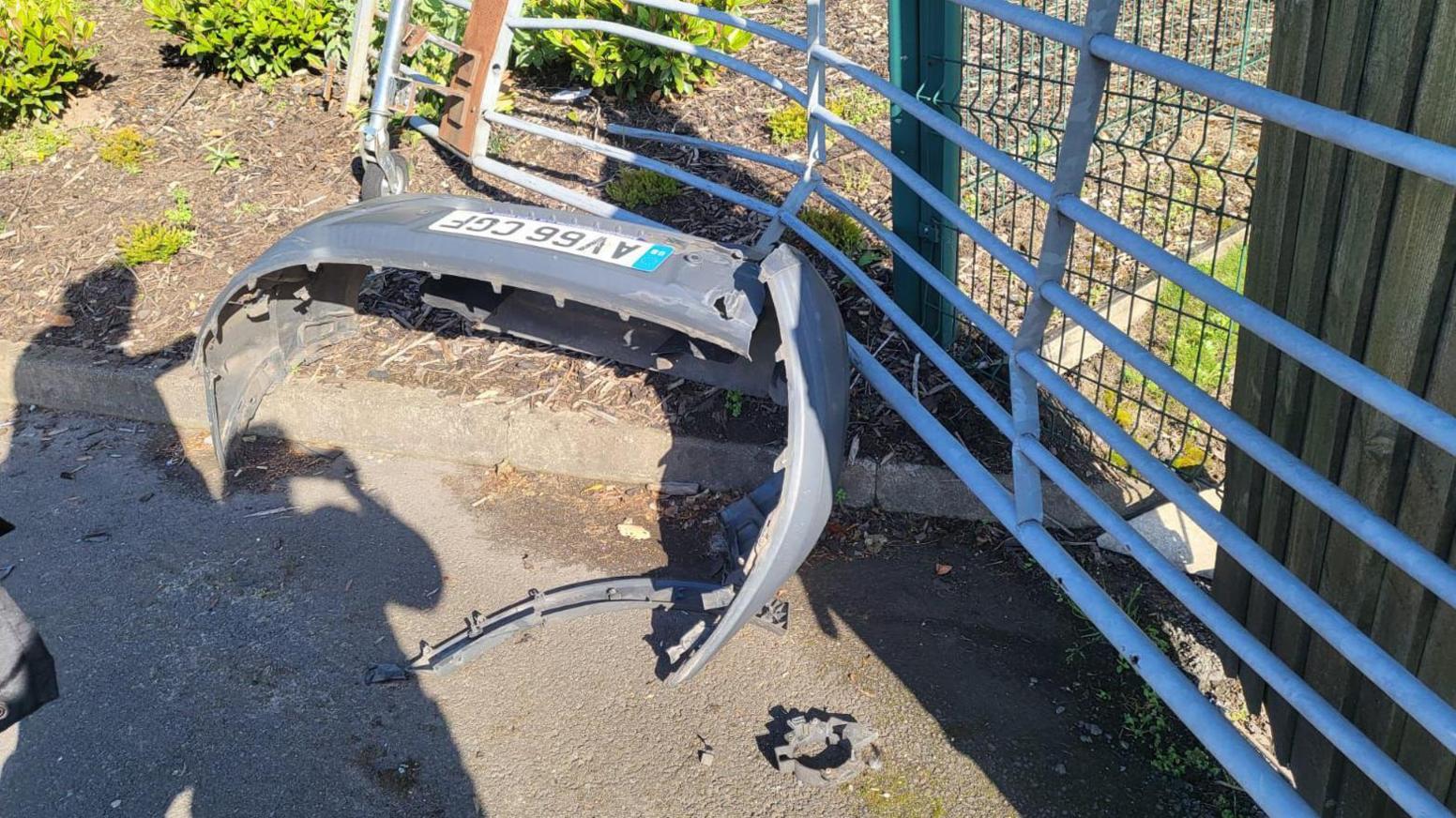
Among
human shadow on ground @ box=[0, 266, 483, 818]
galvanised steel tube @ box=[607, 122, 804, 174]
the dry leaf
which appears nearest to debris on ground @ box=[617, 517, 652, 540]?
the dry leaf

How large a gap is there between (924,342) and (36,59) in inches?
233

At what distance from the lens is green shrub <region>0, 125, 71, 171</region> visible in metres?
7.04

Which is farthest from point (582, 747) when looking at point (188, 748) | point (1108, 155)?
point (1108, 155)

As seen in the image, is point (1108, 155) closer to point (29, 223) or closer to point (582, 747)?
point (582, 747)

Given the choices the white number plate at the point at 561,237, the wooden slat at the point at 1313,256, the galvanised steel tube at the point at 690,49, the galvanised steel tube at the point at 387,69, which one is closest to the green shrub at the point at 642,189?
the galvanised steel tube at the point at 690,49

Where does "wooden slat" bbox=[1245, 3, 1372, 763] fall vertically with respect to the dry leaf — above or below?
above

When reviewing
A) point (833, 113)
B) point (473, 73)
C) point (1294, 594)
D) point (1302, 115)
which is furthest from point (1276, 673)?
point (473, 73)

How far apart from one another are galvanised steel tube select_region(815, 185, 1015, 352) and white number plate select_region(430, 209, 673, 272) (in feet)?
2.67

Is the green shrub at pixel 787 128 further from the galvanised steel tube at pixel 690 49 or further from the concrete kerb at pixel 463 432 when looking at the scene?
the concrete kerb at pixel 463 432

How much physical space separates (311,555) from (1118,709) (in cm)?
292

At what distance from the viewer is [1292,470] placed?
2189 mm

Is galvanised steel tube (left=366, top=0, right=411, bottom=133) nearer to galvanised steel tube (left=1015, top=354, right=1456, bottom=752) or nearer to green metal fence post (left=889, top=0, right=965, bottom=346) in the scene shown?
green metal fence post (left=889, top=0, right=965, bottom=346)

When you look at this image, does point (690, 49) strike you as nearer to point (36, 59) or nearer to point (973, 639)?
point (973, 639)

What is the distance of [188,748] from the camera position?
3.60 metres
